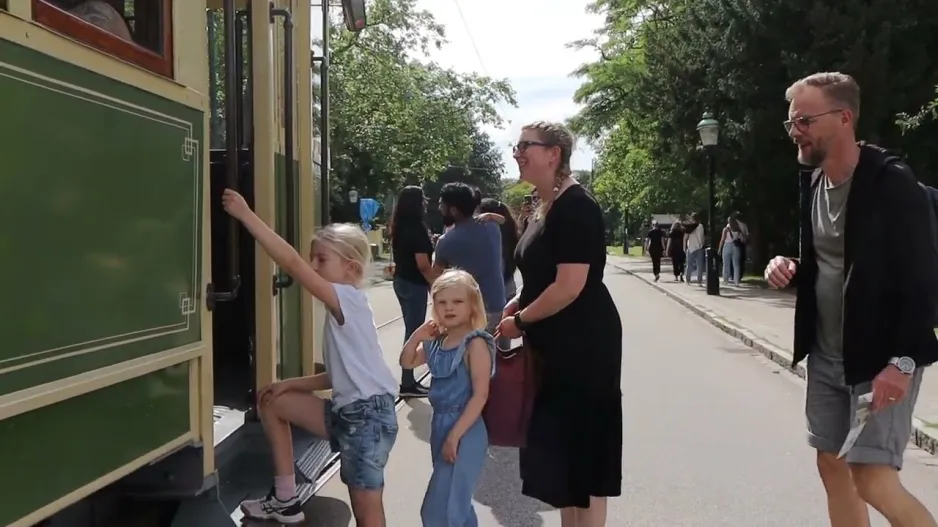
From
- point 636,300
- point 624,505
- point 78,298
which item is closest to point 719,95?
point 636,300

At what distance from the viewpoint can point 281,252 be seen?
139 inches

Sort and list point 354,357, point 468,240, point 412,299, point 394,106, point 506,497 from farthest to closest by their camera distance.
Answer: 1. point 394,106
2. point 412,299
3. point 468,240
4. point 506,497
5. point 354,357

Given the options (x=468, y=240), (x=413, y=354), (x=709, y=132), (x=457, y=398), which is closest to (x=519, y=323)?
(x=457, y=398)

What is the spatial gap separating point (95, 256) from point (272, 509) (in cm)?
201

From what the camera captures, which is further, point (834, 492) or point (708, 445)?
point (708, 445)

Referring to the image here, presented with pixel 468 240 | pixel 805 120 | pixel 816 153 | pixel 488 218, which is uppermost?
pixel 805 120

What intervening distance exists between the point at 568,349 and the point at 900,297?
1137 millimetres

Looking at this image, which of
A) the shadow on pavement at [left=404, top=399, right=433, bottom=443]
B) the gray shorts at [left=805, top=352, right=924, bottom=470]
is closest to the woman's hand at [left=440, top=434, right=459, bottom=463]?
the gray shorts at [left=805, top=352, right=924, bottom=470]

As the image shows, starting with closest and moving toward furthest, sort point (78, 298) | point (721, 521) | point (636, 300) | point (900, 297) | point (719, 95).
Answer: point (78, 298)
point (900, 297)
point (721, 521)
point (636, 300)
point (719, 95)

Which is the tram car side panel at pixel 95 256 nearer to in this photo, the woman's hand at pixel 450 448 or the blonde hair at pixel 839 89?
the woman's hand at pixel 450 448

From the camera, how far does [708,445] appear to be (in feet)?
22.9

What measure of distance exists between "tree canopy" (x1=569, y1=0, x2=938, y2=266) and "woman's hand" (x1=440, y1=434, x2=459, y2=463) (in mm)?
14301

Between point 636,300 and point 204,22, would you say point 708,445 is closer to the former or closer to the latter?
point 204,22

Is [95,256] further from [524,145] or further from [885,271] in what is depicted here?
[885,271]
